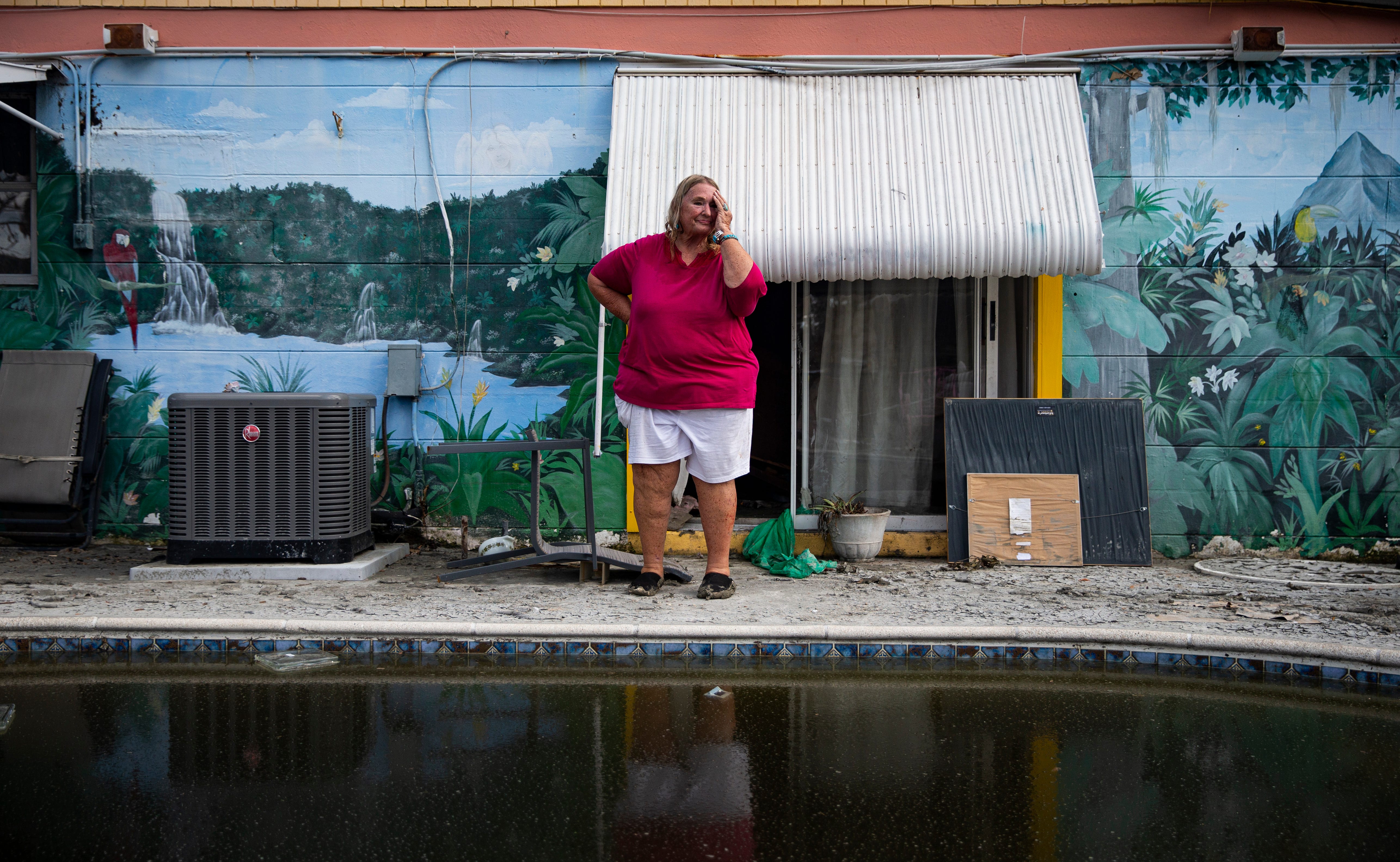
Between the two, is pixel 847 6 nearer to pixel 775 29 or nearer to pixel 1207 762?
pixel 775 29

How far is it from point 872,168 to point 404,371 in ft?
10.0

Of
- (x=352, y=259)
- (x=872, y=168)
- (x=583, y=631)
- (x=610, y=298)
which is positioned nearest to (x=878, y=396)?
(x=872, y=168)

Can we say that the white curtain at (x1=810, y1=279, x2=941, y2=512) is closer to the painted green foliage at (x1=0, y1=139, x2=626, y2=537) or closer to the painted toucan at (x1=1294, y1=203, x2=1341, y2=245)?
the painted green foliage at (x1=0, y1=139, x2=626, y2=537)

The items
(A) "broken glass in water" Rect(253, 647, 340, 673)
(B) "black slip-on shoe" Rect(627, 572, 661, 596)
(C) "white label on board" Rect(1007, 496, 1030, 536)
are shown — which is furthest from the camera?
(C) "white label on board" Rect(1007, 496, 1030, 536)

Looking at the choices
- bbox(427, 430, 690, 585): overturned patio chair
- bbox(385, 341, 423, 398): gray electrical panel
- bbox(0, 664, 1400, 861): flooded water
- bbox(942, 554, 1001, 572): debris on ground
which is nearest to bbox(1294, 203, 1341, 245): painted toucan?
bbox(942, 554, 1001, 572): debris on ground

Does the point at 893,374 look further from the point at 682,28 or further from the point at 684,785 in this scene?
the point at 684,785

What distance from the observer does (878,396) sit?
6199mm

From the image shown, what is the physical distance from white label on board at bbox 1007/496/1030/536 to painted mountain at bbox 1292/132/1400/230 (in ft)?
8.21

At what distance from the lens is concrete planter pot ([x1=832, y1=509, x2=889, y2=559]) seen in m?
5.76

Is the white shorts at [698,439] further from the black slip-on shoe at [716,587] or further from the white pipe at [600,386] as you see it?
the white pipe at [600,386]

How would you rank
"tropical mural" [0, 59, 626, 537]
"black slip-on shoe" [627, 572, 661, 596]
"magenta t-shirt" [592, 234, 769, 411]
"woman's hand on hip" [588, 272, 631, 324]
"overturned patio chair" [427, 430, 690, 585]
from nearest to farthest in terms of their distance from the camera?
"magenta t-shirt" [592, 234, 769, 411] < "black slip-on shoe" [627, 572, 661, 596] < "woman's hand on hip" [588, 272, 631, 324] < "overturned patio chair" [427, 430, 690, 585] < "tropical mural" [0, 59, 626, 537]

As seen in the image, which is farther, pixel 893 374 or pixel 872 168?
pixel 893 374

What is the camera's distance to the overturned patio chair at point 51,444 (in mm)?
5805

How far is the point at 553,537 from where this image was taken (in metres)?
6.09
